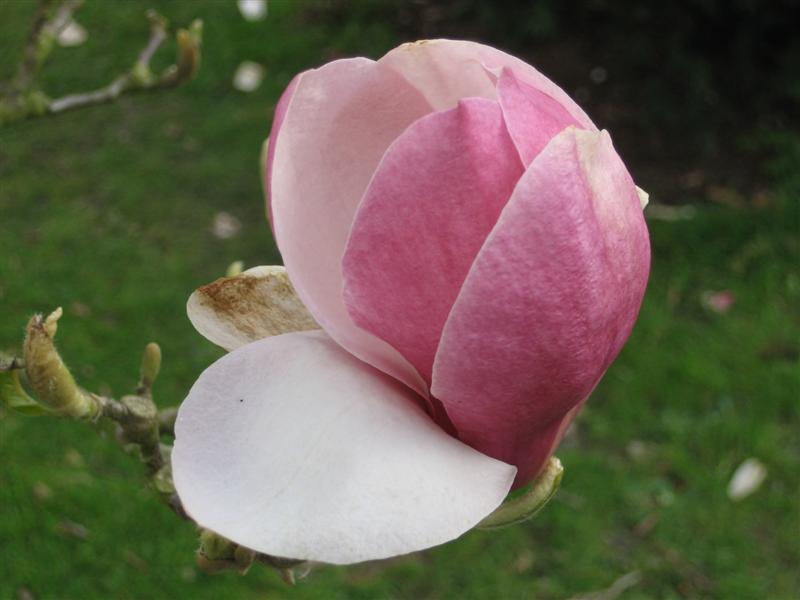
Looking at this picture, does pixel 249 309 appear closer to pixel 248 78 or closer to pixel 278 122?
pixel 278 122

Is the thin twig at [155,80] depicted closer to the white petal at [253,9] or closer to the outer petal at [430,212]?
the outer petal at [430,212]

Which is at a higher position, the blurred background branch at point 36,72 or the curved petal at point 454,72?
the curved petal at point 454,72

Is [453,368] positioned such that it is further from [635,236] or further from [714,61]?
[714,61]

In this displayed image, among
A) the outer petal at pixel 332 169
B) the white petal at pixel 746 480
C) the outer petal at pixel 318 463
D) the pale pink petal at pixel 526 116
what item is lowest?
the white petal at pixel 746 480

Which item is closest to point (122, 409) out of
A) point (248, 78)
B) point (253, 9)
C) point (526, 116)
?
point (526, 116)

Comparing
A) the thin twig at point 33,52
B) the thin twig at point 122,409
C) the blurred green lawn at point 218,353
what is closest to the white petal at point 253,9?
the blurred green lawn at point 218,353

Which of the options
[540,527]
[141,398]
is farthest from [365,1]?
[141,398]

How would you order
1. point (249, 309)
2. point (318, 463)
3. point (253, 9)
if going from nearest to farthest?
1. point (318, 463)
2. point (249, 309)
3. point (253, 9)
